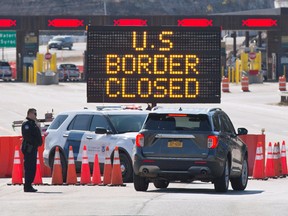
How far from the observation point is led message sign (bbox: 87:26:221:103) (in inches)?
1070

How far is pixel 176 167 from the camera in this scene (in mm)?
19922

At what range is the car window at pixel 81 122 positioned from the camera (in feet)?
80.3

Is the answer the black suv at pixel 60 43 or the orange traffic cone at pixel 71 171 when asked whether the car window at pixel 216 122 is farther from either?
the black suv at pixel 60 43

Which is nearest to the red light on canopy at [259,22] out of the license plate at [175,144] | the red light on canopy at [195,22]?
the red light on canopy at [195,22]

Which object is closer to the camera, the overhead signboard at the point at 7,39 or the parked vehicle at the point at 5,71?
the parked vehicle at the point at 5,71

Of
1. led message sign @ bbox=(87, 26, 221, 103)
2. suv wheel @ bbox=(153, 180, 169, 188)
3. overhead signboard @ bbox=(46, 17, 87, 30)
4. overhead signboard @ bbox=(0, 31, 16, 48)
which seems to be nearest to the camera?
suv wheel @ bbox=(153, 180, 169, 188)

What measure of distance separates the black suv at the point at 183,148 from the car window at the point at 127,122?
3.83 metres

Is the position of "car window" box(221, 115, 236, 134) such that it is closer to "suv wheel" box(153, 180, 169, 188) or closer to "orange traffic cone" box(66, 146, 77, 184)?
"suv wheel" box(153, 180, 169, 188)

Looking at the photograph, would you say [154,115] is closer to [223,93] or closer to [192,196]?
[192,196]

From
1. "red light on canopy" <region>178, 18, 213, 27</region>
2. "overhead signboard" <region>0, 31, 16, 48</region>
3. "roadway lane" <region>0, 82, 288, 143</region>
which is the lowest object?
"roadway lane" <region>0, 82, 288, 143</region>

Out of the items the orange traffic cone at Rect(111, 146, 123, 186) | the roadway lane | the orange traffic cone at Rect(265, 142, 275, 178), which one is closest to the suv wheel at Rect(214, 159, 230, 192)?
the orange traffic cone at Rect(111, 146, 123, 186)

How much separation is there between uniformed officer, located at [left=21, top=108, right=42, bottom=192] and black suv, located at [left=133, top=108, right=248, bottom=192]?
1.87m

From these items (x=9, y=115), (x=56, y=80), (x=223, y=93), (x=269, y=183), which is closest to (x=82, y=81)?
(x=56, y=80)

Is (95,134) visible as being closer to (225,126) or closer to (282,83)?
(225,126)
